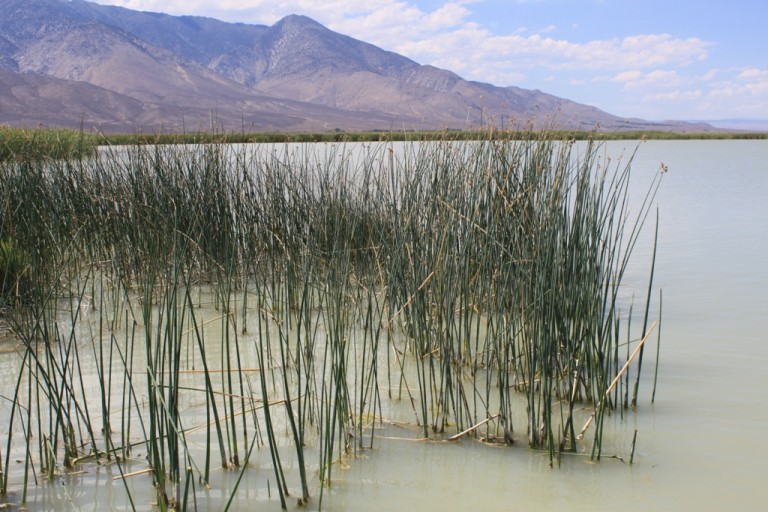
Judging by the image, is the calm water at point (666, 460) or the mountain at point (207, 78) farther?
the mountain at point (207, 78)

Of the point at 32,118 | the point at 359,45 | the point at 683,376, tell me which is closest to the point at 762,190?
the point at 683,376

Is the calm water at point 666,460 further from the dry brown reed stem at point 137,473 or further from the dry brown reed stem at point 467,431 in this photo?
the dry brown reed stem at point 137,473

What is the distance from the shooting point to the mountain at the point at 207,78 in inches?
3435

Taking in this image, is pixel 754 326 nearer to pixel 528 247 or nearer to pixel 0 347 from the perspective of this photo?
pixel 528 247

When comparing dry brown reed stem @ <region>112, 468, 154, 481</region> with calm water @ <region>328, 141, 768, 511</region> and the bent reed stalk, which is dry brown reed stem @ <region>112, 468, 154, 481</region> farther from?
calm water @ <region>328, 141, 768, 511</region>

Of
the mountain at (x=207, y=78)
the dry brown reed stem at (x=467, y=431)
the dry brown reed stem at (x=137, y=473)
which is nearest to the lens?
the dry brown reed stem at (x=137, y=473)

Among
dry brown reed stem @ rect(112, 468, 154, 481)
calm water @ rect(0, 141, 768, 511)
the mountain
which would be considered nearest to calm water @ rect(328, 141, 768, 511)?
calm water @ rect(0, 141, 768, 511)

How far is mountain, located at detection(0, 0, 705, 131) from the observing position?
286 feet

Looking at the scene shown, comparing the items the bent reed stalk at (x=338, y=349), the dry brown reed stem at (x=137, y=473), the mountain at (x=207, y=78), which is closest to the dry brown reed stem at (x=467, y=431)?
the bent reed stalk at (x=338, y=349)

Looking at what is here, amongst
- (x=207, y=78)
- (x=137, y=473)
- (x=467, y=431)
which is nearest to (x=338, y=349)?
(x=467, y=431)

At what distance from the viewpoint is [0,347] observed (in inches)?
130

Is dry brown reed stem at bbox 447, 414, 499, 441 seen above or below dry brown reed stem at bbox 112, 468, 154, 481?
above

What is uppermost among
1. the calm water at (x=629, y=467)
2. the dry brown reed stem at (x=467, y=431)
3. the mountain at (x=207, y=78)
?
the mountain at (x=207, y=78)

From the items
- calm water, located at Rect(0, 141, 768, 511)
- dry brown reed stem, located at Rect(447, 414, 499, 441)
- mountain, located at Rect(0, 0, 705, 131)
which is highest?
mountain, located at Rect(0, 0, 705, 131)
